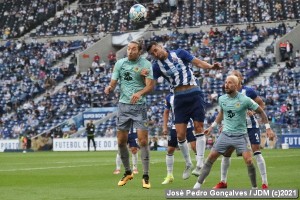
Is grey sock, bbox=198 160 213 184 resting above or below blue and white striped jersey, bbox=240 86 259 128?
below

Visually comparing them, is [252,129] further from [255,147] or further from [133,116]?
[133,116]

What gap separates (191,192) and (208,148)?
109 feet

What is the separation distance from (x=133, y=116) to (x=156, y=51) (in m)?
1.60

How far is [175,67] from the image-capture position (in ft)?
60.2

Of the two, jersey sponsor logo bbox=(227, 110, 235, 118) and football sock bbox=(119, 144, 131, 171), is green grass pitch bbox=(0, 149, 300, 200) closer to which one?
football sock bbox=(119, 144, 131, 171)

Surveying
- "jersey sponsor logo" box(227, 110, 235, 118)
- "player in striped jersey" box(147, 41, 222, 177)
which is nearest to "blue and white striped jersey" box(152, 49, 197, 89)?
"player in striped jersey" box(147, 41, 222, 177)

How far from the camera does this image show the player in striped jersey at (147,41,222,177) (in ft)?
60.1

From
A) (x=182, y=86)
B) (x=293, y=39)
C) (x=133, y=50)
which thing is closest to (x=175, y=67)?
(x=182, y=86)

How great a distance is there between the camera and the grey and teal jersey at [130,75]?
56.1 ft

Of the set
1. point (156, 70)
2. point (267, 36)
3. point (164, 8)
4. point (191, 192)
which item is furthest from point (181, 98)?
point (164, 8)

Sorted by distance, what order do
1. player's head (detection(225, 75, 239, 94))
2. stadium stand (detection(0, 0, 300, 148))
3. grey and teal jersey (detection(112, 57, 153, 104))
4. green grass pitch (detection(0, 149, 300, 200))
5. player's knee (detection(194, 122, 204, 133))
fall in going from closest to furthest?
1. player's head (detection(225, 75, 239, 94))
2. green grass pitch (detection(0, 149, 300, 200))
3. grey and teal jersey (detection(112, 57, 153, 104))
4. player's knee (detection(194, 122, 204, 133))
5. stadium stand (detection(0, 0, 300, 148))

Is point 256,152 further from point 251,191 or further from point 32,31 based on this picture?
point 32,31

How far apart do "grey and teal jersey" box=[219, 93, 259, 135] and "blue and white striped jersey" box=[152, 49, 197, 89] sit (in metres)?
3.04

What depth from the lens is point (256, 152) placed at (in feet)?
54.6
